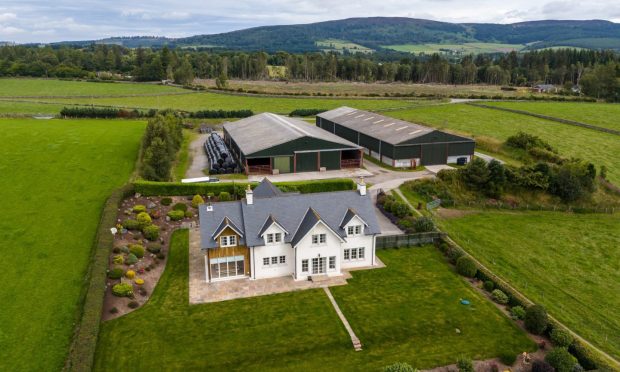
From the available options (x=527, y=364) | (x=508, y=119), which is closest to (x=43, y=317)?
(x=527, y=364)

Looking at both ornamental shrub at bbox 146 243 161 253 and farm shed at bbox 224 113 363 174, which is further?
farm shed at bbox 224 113 363 174

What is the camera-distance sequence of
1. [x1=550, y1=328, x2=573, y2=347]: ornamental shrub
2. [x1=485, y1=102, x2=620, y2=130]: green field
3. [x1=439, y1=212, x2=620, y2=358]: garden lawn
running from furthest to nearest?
[x1=485, y1=102, x2=620, y2=130]: green field → [x1=439, y1=212, x2=620, y2=358]: garden lawn → [x1=550, y1=328, x2=573, y2=347]: ornamental shrub

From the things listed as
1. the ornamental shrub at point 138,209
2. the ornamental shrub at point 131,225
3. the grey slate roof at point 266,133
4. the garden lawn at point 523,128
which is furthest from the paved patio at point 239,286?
the garden lawn at point 523,128

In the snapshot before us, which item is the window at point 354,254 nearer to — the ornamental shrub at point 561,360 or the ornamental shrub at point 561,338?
the ornamental shrub at point 561,338

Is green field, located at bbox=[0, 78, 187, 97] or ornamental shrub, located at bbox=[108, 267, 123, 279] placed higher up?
green field, located at bbox=[0, 78, 187, 97]

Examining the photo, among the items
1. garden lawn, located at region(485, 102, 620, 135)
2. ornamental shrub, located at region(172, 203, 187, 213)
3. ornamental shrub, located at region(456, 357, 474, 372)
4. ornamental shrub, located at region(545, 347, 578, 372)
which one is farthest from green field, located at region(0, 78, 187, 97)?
ornamental shrub, located at region(545, 347, 578, 372)

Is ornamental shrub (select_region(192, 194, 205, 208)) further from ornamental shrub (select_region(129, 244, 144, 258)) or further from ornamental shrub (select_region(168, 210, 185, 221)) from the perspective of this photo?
ornamental shrub (select_region(129, 244, 144, 258))

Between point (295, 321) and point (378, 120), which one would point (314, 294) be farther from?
point (378, 120)
